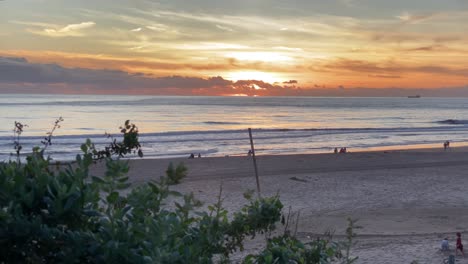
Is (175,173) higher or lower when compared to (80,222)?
higher

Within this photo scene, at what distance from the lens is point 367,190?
18.4m

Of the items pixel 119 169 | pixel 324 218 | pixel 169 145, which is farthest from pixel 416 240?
pixel 169 145

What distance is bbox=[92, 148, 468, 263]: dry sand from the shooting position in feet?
39.2

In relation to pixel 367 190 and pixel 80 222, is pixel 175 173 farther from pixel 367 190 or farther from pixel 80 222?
pixel 367 190

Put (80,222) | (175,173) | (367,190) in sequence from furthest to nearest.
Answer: (367,190)
(175,173)
(80,222)

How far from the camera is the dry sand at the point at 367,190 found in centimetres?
1195

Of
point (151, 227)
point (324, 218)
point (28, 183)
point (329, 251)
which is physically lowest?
point (324, 218)

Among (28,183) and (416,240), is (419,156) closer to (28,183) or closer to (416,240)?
(416,240)

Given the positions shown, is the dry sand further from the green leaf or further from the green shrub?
the green leaf

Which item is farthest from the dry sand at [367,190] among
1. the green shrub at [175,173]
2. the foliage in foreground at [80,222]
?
the foliage in foreground at [80,222]

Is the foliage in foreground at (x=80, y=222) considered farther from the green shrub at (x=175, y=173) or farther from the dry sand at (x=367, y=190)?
the dry sand at (x=367, y=190)

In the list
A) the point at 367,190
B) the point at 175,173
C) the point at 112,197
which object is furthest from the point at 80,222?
the point at 367,190

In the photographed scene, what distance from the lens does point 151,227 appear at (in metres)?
1.95

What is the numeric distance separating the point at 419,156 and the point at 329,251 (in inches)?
1047
